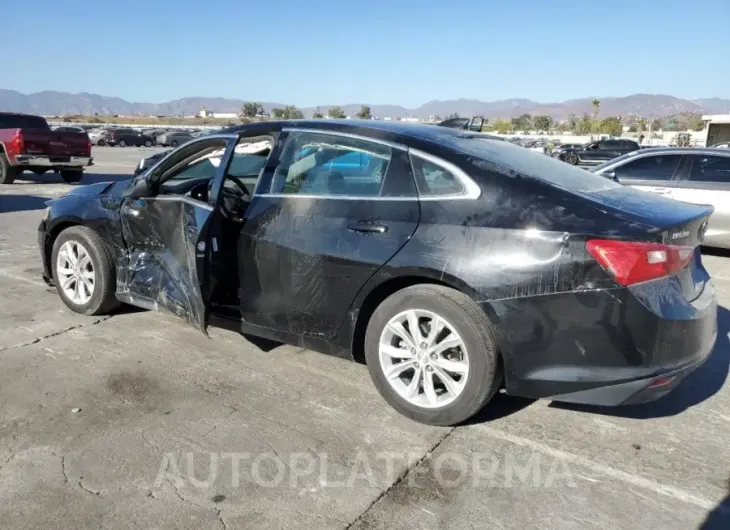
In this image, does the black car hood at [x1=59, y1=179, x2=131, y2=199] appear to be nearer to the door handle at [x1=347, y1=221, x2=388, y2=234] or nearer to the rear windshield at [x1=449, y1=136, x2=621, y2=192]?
the door handle at [x1=347, y1=221, x2=388, y2=234]

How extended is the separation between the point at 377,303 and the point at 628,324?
53.6 inches

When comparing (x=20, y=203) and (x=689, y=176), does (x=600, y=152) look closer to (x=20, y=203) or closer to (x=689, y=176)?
(x=689, y=176)

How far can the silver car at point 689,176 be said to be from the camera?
8125 mm

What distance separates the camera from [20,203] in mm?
12570

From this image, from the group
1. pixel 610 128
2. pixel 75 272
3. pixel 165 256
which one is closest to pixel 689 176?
pixel 165 256

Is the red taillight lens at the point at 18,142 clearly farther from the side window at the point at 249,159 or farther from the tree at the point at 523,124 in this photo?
the tree at the point at 523,124

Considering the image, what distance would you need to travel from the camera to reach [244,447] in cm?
318

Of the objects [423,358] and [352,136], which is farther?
[352,136]

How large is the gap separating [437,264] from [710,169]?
22.5ft

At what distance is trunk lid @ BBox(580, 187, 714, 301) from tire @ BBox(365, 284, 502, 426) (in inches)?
34.5

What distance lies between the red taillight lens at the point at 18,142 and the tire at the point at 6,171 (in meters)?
0.52

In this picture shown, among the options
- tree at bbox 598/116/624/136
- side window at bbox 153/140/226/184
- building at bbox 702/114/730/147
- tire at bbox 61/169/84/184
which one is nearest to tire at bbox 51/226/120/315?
side window at bbox 153/140/226/184

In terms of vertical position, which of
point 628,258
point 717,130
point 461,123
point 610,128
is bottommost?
point 628,258

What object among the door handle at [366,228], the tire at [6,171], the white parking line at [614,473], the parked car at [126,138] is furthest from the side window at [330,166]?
the parked car at [126,138]
